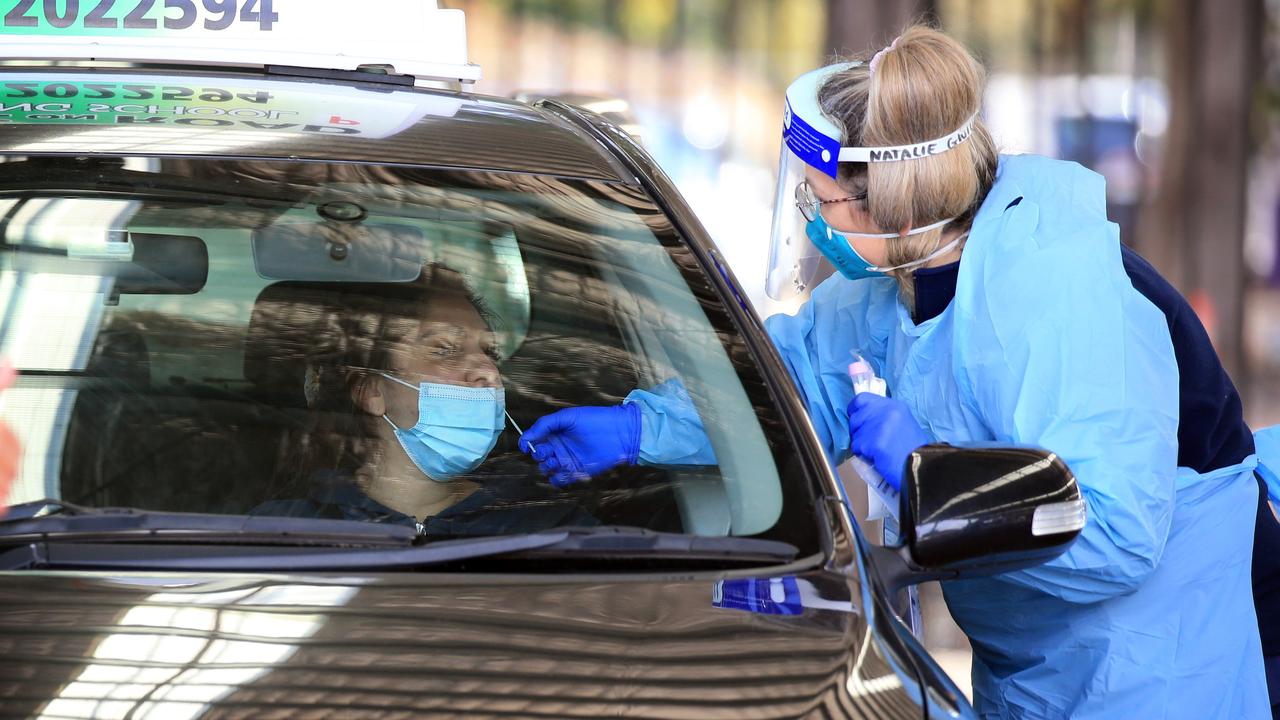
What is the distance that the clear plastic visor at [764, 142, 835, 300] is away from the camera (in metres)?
2.50

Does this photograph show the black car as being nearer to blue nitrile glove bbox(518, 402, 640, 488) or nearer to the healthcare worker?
blue nitrile glove bbox(518, 402, 640, 488)

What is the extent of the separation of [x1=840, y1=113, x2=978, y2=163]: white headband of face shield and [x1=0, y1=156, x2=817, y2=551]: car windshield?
359mm

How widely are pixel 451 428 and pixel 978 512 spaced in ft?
2.74

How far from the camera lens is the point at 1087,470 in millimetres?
1929

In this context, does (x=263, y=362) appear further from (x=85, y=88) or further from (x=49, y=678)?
(x=49, y=678)

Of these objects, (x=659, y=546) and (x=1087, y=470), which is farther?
(x=1087, y=470)

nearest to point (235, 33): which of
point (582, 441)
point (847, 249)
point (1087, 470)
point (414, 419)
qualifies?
point (414, 419)

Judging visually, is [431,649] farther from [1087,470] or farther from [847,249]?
[847,249]

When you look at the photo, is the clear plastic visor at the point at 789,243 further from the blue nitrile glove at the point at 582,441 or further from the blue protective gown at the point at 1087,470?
the blue nitrile glove at the point at 582,441

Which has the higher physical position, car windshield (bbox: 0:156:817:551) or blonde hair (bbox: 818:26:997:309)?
blonde hair (bbox: 818:26:997:309)

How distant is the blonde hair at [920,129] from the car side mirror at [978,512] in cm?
63

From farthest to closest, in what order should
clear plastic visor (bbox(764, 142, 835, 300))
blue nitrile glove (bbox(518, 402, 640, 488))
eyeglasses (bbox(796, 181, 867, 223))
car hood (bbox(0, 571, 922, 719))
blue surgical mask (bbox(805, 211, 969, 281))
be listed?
clear plastic visor (bbox(764, 142, 835, 300))
eyeglasses (bbox(796, 181, 867, 223))
blue surgical mask (bbox(805, 211, 969, 281))
blue nitrile glove (bbox(518, 402, 640, 488))
car hood (bbox(0, 571, 922, 719))

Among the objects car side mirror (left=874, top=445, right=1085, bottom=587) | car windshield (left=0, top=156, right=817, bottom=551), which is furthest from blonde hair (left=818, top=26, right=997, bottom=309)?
car side mirror (left=874, top=445, right=1085, bottom=587)

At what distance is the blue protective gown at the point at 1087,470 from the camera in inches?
76.8
